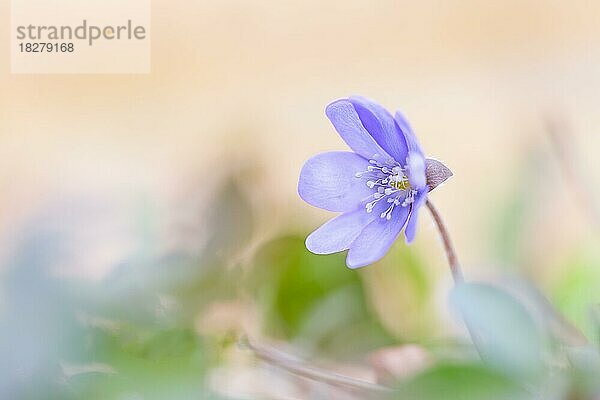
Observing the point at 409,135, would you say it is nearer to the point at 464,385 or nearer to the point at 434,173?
the point at 434,173

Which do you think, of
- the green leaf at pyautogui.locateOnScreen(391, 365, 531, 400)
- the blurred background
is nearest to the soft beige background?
the blurred background

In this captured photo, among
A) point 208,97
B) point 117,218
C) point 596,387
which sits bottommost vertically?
point 596,387

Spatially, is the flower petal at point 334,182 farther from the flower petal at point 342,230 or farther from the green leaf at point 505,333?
the green leaf at point 505,333

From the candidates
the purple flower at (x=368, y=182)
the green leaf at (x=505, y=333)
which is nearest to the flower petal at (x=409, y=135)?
the purple flower at (x=368, y=182)

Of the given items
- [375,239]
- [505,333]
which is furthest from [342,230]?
[505,333]

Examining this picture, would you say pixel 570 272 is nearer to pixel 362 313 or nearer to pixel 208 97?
pixel 362 313

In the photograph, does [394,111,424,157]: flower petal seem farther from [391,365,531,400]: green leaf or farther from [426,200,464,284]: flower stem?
[391,365,531,400]: green leaf

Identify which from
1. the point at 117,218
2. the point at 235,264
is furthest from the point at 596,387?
the point at 117,218
